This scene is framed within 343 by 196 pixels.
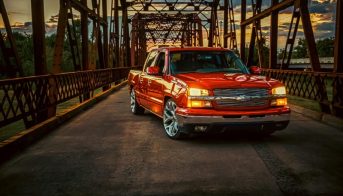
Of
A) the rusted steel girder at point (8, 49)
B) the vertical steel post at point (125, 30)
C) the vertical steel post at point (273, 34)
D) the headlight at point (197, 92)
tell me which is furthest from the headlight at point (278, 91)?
the vertical steel post at point (125, 30)

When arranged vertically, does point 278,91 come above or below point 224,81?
below

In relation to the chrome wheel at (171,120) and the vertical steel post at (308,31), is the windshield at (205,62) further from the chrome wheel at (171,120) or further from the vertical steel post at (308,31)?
the vertical steel post at (308,31)

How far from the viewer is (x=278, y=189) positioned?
16.2ft

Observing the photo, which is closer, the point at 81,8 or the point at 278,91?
the point at 278,91

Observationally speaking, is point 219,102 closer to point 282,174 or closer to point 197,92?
point 197,92

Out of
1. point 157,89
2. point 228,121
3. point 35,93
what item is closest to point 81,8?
point 35,93

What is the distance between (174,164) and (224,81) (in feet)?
7.00

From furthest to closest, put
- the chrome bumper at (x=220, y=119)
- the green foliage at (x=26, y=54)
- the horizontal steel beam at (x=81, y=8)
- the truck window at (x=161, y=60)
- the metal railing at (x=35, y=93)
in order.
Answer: the green foliage at (x=26, y=54)
the horizontal steel beam at (x=81, y=8)
the truck window at (x=161, y=60)
the metal railing at (x=35, y=93)
the chrome bumper at (x=220, y=119)

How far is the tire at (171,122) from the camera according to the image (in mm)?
8078

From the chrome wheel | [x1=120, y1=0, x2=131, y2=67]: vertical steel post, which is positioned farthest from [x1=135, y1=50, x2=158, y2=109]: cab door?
[x1=120, y1=0, x2=131, y2=67]: vertical steel post

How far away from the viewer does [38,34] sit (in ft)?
34.4

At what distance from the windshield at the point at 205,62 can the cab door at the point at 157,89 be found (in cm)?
37

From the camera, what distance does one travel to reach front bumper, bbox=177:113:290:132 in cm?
745

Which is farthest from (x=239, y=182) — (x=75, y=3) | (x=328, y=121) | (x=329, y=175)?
(x=75, y=3)
